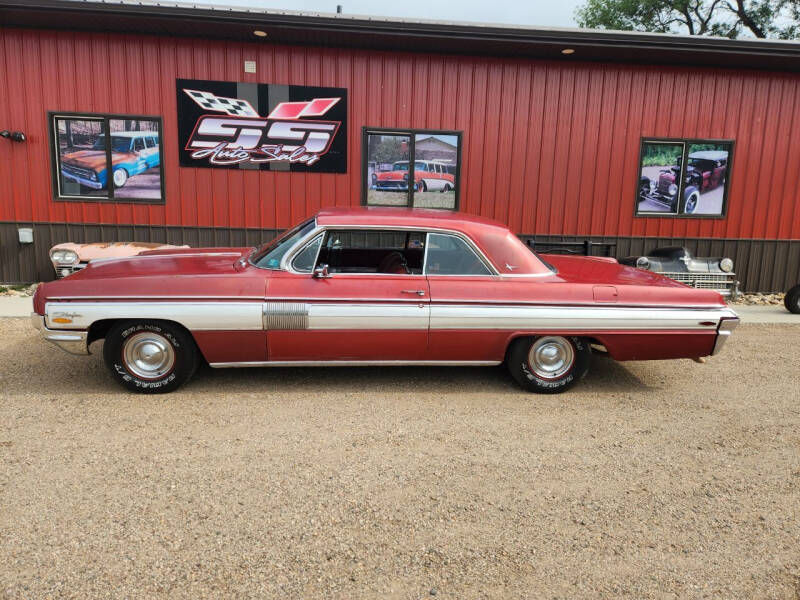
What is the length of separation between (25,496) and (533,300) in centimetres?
356

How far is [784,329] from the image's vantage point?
7078 millimetres

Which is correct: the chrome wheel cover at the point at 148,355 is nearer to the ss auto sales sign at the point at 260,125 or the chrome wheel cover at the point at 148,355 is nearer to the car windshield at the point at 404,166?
the ss auto sales sign at the point at 260,125

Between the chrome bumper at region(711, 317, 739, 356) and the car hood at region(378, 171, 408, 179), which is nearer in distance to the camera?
the chrome bumper at region(711, 317, 739, 356)

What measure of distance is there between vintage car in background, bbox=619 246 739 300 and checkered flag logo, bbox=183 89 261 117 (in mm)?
6351

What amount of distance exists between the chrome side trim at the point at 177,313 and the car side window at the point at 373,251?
0.75 metres

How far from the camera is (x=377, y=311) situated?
4.23 metres

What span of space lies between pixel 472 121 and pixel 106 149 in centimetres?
596

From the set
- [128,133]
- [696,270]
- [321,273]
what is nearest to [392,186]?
[128,133]

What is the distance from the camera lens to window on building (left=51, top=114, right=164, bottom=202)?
841 centimetres

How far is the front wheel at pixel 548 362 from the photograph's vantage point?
4.45 meters

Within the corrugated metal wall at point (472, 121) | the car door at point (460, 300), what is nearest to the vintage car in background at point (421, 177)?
the corrugated metal wall at point (472, 121)

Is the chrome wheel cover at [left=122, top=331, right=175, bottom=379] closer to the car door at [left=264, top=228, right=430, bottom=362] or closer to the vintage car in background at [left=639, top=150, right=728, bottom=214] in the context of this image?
the car door at [left=264, top=228, right=430, bottom=362]

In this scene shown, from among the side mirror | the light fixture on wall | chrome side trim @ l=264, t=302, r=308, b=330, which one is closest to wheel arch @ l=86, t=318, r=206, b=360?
chrome side trim @ l=264, t=302, r=308, b=330

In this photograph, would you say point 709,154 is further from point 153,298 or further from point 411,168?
point 153,298
